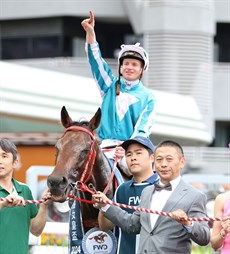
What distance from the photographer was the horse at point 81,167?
7414mm

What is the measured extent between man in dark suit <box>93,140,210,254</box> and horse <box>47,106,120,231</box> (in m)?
0.55

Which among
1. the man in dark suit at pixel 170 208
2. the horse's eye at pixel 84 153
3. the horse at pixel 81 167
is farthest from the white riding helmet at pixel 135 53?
the man in dark suit at pixel 170 208

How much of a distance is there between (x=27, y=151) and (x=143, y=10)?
43.9ft

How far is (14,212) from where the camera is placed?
7.58 meters

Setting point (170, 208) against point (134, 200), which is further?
point (134, 200)

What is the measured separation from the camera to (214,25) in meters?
31.6

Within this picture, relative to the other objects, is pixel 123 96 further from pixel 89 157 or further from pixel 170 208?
pixel 170 208

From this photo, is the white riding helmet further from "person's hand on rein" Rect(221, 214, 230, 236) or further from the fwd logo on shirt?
"person's hand on rein" Rect(221, 214, 230, 236)

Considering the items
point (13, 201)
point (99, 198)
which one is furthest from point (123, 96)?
point (13, 201)

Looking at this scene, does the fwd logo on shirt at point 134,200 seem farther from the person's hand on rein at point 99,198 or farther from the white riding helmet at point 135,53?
the white riding helmet at point 135,53

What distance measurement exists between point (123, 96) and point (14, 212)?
6.22 feet

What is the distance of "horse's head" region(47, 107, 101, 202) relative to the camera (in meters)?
7.36

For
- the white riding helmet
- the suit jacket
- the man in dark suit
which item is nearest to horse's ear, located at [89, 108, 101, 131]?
the man in dark suit

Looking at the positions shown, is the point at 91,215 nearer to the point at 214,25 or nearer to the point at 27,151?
the point at 27,151
